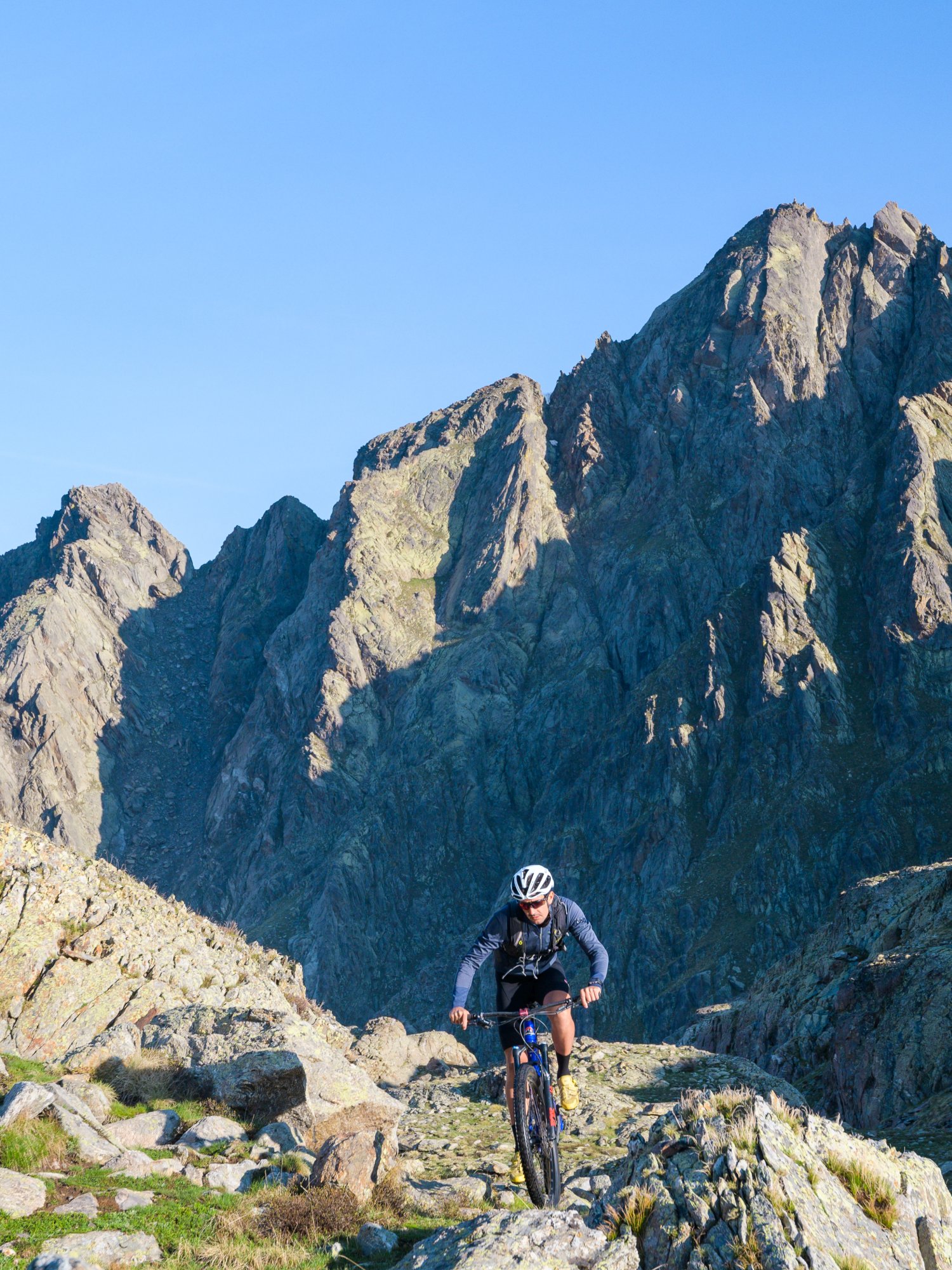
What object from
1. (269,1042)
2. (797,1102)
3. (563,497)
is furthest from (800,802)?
(269,1042)

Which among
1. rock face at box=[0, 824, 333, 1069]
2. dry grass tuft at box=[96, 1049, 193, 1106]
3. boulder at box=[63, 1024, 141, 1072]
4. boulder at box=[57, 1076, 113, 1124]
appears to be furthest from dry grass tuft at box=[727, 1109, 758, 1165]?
rock face at box=[0, 824, 333, 1069]

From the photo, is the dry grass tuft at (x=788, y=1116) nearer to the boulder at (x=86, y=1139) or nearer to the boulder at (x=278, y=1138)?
the boulder at (x=278, y=1138)

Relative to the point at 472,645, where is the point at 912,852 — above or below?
below

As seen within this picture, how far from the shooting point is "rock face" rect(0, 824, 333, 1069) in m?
20.3

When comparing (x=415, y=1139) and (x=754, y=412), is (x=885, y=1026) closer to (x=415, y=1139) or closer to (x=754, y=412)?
(x=415, y=1139)

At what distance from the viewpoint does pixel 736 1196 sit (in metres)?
8.18

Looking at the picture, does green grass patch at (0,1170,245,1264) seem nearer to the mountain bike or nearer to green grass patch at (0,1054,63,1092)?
the mountain bike

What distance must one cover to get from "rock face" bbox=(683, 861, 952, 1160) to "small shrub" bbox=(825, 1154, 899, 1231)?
7.56 meters

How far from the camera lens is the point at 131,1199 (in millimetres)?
11078

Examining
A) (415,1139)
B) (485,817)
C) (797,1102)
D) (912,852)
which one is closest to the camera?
(415,1139)

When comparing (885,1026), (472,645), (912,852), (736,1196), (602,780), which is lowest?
(736,1196)

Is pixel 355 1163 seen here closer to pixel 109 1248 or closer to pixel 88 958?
pixel 109 1248

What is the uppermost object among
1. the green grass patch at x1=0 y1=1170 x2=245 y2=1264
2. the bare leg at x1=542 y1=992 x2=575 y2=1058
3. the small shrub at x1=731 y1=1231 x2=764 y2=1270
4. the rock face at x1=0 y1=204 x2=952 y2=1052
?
the rock face at x1=0 y1=204 x2=952 y2=1052

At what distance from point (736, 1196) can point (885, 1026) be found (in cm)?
2018
